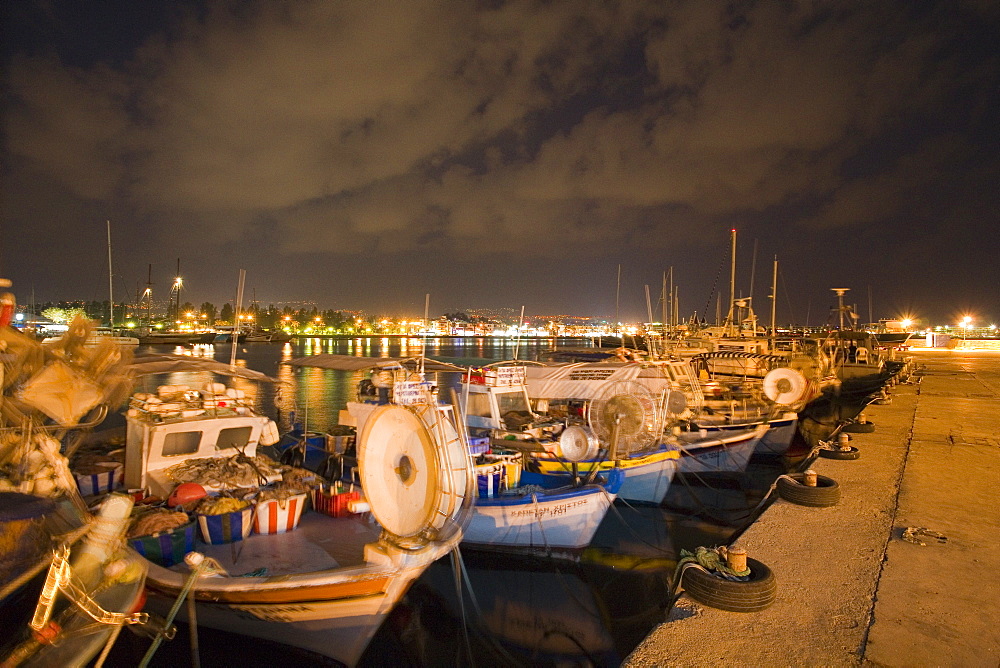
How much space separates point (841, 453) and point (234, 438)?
43.1ft

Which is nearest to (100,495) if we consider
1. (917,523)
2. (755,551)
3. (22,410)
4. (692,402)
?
(22,410)

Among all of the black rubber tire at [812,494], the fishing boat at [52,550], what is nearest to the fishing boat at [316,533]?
the fishing boat at [52,550]

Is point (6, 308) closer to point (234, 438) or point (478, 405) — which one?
point (234, 438)

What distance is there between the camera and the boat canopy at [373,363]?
15.4m

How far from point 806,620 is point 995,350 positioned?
260 ft

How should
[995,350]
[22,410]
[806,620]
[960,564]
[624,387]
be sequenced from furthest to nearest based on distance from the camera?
[995,350], [624,387], [22,410], [960,564], [806,620]

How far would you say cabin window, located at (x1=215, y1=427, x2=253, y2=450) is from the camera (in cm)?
1104

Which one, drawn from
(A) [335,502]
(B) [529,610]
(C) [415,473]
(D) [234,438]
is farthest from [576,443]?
(D) [234,438]

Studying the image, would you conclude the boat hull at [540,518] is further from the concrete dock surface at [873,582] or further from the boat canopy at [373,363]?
the boat canopy at [373,363]

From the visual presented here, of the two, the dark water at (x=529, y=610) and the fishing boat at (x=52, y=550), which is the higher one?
the fishing boat at (x=52, y=550)

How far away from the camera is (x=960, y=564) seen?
675cm

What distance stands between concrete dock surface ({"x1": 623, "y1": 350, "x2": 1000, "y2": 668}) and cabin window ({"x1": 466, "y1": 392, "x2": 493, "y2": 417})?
320 inches

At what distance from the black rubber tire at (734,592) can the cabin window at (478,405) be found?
9.94m

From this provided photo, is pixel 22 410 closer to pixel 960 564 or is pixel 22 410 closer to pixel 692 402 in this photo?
pixel 960 564
